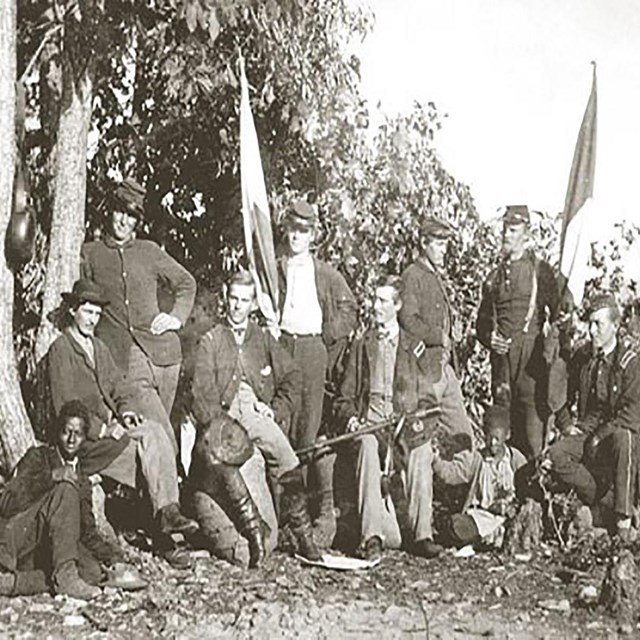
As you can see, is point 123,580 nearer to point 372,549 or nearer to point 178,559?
point 178,559

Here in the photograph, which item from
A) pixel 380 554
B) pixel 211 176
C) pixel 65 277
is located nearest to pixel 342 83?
pixel 211 176

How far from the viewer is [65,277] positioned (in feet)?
26.9

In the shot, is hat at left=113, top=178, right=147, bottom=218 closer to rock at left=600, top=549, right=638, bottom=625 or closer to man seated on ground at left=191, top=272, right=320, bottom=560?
man seated on ground at left=191, top=272, right=320, bottom=560


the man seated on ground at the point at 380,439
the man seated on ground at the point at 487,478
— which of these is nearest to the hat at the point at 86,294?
the man seated on ground at the point at 380,439

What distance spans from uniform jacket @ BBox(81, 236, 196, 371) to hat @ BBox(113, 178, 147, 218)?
19cm

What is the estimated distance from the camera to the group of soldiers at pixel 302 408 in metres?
6.89

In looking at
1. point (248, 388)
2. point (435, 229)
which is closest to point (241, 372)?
point (248, 388)

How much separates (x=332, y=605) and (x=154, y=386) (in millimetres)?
1821

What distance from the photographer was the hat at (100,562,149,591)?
637cm

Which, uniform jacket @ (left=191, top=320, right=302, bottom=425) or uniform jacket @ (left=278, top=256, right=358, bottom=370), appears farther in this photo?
uniform jacket @ (left=278, top=256, right=358, bottom=370)

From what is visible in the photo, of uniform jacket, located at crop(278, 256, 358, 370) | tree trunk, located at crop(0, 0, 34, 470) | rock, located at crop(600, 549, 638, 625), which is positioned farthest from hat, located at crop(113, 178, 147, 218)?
rock, located at crop(600, 549, 638, 625)

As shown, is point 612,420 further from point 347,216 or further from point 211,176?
point 211,176

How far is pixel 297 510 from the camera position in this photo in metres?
7.21

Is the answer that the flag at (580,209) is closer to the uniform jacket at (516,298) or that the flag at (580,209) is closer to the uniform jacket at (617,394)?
the uniform jacket at (516,298)
